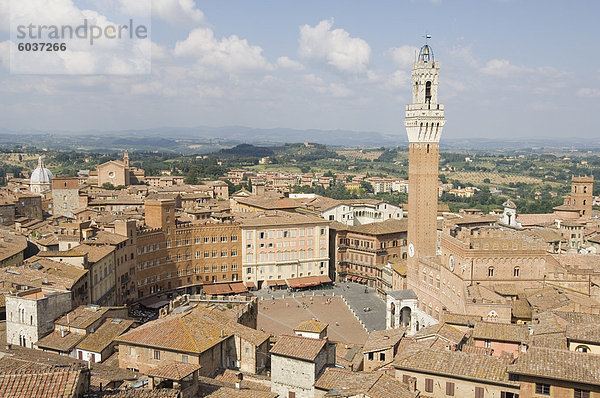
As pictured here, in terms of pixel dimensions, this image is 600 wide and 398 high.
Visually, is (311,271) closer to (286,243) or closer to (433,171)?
(286,243)

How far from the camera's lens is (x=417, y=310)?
54.2m

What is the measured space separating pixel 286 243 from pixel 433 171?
21.2m

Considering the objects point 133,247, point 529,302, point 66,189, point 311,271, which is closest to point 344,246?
point 311,271

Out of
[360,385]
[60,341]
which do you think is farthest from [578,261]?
[60,341]

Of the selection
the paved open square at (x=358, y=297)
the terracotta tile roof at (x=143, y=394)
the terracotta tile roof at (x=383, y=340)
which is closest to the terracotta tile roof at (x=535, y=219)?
the paved open square at (x=358, y=297)

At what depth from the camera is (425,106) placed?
5806cm

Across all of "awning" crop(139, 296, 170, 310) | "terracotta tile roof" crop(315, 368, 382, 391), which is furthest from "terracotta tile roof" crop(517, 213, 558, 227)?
"terracotta tile roof" crop(315, 368, 382, 391)

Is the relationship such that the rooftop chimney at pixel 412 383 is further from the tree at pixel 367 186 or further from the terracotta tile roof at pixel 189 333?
the tree at pixel 367 186

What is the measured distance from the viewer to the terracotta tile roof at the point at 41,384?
521 inches

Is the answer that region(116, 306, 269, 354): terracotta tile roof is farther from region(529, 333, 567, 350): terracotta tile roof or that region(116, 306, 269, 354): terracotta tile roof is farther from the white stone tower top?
the white stone tower top

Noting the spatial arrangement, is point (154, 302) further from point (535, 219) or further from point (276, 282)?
point (535, 219)

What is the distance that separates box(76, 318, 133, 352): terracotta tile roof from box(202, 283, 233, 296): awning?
30158mm

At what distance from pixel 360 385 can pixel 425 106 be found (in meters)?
41.0

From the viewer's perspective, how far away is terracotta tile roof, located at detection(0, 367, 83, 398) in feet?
43.4
